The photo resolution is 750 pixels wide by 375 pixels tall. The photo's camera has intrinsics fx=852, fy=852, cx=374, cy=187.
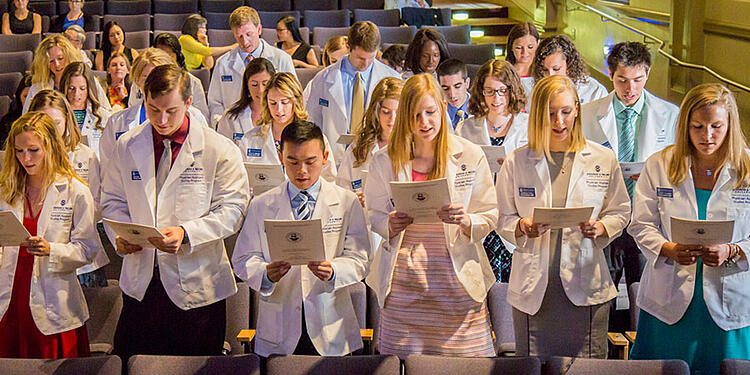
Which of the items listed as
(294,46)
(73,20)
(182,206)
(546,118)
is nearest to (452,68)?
(546,118)

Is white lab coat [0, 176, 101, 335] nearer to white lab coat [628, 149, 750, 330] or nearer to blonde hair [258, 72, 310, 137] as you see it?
blonde hair [258, 72, 310, 137]

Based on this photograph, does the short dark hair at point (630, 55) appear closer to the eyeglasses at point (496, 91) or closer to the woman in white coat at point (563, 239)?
the eyeglasses at point (496, 91)

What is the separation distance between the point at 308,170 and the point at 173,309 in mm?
752

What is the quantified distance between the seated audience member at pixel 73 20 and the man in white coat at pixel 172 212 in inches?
275

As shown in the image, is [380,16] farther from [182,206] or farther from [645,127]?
[182,206]

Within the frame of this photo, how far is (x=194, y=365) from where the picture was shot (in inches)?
113

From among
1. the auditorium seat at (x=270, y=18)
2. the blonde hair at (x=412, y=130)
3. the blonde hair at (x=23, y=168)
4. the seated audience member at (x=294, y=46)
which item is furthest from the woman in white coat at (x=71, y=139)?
the auditorium seat at (x=270, y=18)

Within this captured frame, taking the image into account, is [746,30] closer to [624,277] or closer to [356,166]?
[624,277]

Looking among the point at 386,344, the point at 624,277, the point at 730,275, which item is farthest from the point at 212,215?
the point at 624,277

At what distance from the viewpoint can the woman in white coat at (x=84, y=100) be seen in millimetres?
5180

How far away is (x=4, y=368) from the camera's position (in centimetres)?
286

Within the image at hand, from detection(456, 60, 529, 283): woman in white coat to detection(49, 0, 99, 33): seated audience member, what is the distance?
652 centimetres

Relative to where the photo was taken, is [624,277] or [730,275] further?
[624,277]

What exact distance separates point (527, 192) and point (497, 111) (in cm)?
128
